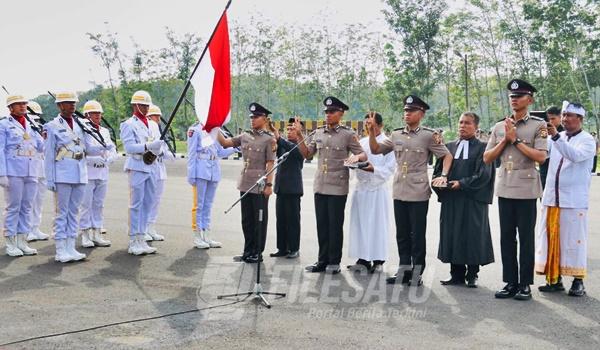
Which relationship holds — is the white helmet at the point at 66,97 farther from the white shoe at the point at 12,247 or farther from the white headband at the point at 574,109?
the white headband at the point at 574,109

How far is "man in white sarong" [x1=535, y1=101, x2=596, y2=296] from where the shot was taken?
629 cm

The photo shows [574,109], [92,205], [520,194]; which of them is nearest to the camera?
[520,194]

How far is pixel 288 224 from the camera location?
26.5 feet

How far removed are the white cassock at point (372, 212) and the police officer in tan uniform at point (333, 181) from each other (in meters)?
0.32

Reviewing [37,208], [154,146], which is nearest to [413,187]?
[154,146]

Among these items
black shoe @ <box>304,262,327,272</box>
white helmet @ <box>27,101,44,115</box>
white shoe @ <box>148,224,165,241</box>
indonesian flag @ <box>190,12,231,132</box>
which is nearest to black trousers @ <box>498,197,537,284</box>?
black shoe @ <box>304,262,327,272</box>

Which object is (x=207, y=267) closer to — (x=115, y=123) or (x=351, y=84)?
(x=351, y=84)

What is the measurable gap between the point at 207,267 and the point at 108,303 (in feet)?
5.84

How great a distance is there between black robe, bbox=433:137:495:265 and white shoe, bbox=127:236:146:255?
370 cm

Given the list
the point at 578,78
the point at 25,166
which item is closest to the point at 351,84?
the point at 578,78

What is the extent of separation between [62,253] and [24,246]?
0.91 meters

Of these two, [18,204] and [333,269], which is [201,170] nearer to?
[18,204]

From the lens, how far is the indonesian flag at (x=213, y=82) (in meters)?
6.45

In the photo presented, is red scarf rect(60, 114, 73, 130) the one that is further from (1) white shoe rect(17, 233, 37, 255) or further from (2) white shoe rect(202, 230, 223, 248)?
(2) white shoe rect(202, 230, 223, 248)
